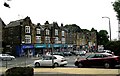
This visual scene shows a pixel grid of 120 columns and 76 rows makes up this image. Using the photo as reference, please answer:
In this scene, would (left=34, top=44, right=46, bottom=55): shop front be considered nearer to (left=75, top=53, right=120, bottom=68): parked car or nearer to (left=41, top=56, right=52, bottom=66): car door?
(left=41, top=56, right=52, bottom=66): car door

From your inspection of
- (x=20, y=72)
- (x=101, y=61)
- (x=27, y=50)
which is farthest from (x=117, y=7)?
(x=27, y=50)

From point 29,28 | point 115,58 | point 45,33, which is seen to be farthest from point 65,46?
point 115,58

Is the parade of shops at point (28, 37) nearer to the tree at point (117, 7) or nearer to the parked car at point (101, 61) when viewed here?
the tree at point (117, 7)

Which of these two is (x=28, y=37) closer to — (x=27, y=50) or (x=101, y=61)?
(x=27, y=50)

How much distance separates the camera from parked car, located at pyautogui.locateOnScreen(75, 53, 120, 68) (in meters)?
29.4

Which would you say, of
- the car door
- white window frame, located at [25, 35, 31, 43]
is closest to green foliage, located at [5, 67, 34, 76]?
the car door

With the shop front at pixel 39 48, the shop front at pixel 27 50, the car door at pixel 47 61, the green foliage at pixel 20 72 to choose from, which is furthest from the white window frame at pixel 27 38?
the green foliage at pixel 20 72

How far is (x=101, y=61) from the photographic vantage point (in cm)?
3008

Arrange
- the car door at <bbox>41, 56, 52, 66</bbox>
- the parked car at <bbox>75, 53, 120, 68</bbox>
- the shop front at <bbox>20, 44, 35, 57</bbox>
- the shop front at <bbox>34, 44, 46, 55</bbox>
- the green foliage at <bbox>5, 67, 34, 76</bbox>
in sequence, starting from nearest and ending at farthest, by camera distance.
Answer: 1. the green foliage at <bbox>5, 67, 34, 76</bbox>
2. the parked car at <bbox>75, 53, 120, 68</bbox>
3. the car door at <bbox>41, 56, 52, 66</bbox>
4. the shop front at <bbox>20, 44, 35, 57</bbox>
5. the shop front at <bbox>34, 44, 46, 55</bbox>

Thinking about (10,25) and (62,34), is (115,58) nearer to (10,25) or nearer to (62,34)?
(10,25)

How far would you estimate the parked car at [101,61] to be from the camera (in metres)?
29.4

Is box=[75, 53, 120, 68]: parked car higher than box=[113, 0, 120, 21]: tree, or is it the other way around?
box=[113, 0, 120, 21]: tree

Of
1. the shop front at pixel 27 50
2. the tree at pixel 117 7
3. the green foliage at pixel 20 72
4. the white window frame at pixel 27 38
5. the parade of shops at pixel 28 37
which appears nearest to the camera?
the green foliage at pixel 20 72

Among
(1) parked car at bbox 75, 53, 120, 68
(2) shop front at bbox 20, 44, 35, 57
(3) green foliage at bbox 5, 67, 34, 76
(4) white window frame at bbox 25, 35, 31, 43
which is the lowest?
(3) green foliage at bbox 5, 67, 34, 76
